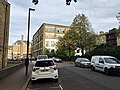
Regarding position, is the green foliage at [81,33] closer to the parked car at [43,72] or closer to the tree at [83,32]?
the tree at [83,32]

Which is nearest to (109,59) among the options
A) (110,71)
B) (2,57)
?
(110,71)

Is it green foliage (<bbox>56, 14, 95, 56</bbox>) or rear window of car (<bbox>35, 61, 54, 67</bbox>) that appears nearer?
rear window of car (<bbox>35, 61, 54, 67</bbox>)

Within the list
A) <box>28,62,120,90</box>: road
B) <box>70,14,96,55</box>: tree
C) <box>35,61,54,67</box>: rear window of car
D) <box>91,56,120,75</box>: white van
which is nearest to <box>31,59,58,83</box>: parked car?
<box>35,61,54,67</box>: rear window of car

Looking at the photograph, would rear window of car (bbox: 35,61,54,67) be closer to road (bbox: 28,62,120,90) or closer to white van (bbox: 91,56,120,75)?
road (bbox: 28,62,120,90)

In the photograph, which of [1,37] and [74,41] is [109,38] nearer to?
[74,41]

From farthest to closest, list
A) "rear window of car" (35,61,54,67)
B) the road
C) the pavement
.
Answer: "rear window of car" (35,61,54,67)
the road
the pavement

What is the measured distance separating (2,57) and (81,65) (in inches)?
552

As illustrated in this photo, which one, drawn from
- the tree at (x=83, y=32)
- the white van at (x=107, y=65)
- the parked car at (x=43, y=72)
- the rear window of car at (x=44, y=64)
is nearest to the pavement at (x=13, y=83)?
the parked car at (x=43, y=72)

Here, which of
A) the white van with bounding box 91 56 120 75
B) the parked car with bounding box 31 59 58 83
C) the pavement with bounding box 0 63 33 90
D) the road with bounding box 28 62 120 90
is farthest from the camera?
the white van with bounding box 91 56 120 75

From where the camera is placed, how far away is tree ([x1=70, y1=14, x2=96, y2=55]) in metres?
50.2

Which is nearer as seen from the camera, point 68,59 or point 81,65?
point 81,65

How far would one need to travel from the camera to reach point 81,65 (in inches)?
1277

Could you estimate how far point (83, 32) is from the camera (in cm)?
5016

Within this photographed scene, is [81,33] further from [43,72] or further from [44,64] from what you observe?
[43,72]
